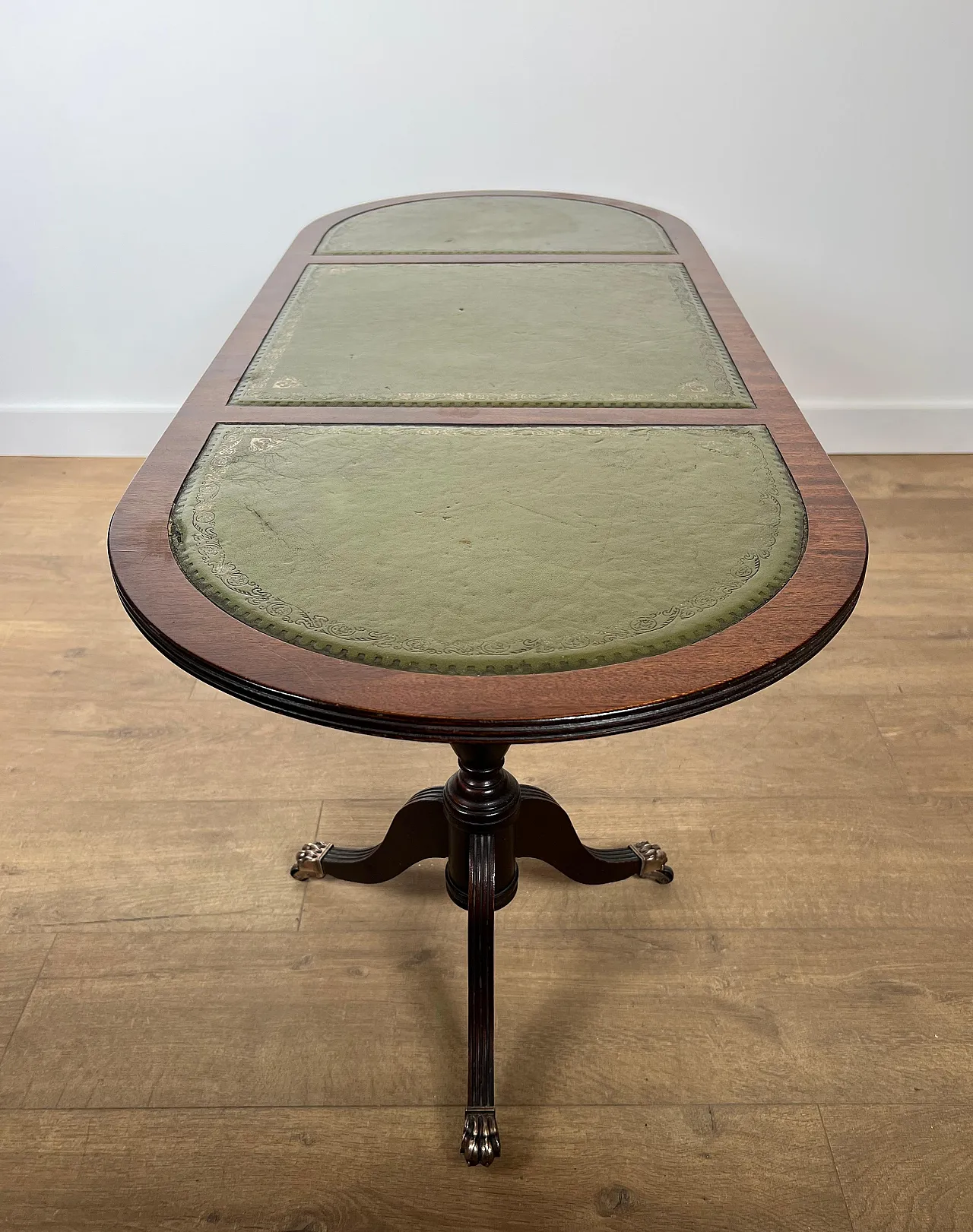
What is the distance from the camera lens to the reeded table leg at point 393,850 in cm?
149

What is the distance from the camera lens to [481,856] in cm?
133

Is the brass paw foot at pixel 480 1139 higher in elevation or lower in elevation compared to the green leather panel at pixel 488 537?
lower

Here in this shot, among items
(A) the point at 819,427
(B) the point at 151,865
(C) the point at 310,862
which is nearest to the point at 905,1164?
(C) the point at 310,862

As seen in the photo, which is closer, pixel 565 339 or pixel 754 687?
pixel 754 687

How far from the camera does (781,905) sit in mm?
1571

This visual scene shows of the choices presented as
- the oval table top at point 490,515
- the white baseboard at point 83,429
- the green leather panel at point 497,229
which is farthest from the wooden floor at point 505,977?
the white baseboard at point 83,429

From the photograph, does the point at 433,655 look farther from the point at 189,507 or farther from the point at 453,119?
the point at 453,119

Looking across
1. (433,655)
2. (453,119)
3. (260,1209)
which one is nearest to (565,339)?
(433,655)

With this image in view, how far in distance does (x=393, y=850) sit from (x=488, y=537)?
0.68m

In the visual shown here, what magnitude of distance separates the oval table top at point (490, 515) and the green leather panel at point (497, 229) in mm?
202

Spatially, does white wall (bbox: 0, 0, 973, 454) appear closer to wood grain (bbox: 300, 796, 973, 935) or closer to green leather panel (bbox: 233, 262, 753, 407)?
green leather panel (bbox: 233, 262, 753, 407)

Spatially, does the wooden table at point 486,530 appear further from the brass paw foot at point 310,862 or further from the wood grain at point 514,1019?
the wood grain at point 514,1019

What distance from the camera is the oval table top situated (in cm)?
85

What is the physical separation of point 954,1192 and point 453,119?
232cm
